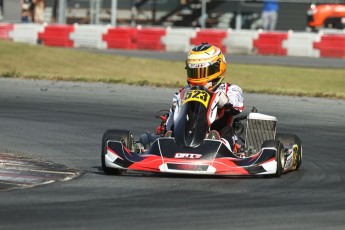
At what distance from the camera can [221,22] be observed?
39.7 metres

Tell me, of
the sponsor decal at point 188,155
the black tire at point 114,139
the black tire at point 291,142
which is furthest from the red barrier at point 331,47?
the sponsor decal at point 188,155

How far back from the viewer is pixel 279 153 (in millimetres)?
9016

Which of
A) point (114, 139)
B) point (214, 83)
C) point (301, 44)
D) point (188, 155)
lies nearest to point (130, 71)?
point (301, 44)

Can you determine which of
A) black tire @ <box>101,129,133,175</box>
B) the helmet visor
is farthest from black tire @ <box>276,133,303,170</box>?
black tire @ <box>101,129,133,175</box>

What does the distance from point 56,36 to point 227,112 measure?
22.8m

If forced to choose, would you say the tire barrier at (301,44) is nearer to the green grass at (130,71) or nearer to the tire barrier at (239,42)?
the tire barrier at (239,42)

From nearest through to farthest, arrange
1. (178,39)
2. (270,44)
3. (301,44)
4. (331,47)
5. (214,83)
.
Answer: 1. (214,83)
2. (331,47)
3. (301,44)
4. (270,44)
5. (178,39)

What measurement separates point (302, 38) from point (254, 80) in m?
7.89

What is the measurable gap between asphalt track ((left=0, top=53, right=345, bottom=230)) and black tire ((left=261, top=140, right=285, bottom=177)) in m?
0.14

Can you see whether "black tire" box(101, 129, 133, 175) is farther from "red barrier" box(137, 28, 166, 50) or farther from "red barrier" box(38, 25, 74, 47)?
"red barrier" box(38, 25, 74, 47)

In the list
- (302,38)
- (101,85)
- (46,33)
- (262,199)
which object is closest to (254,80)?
(101,85)

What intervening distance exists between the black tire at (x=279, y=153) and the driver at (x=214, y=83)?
0.46 metres

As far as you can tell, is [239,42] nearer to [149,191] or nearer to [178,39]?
[178,39]

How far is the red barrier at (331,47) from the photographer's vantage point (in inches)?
1154
